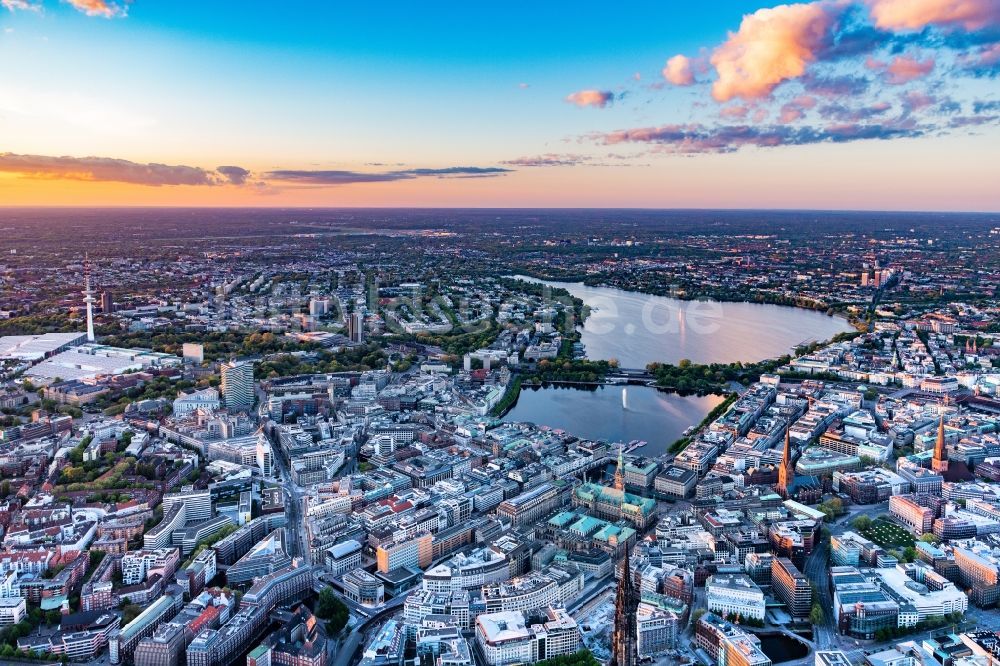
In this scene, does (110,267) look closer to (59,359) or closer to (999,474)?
(59,359)

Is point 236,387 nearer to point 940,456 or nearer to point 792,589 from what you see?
point 792,589

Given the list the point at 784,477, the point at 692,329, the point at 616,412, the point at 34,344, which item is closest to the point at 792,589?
the point at 784,477

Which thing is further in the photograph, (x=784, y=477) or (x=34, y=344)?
(x=34, y=344)

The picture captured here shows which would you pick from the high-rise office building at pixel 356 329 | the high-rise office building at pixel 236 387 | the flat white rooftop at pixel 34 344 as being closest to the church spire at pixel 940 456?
the high-rise office building at pixel 236 387

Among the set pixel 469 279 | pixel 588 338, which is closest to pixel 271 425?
pixel 588 338

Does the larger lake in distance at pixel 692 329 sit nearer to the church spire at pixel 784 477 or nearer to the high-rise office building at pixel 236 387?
the church spire at pixel 784 477

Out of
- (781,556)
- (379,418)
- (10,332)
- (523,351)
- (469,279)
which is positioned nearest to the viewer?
(781,556)
